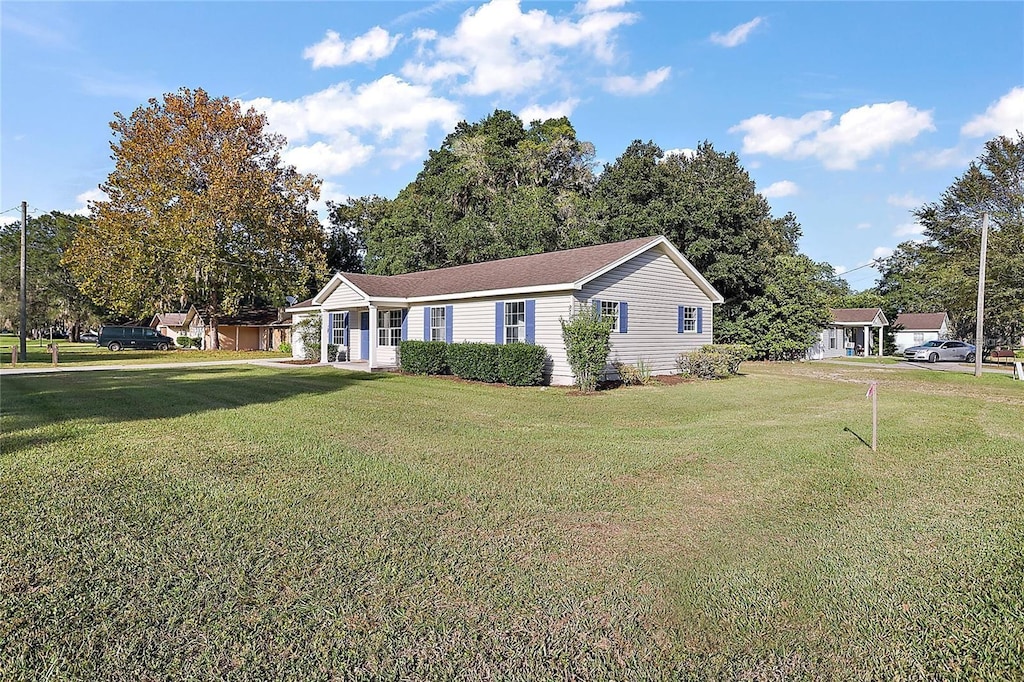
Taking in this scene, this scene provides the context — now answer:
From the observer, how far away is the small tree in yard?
14812 mm

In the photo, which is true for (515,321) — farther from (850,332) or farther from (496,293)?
(850,332)

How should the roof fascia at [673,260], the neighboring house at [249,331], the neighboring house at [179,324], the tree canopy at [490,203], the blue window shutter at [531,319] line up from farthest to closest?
the neighboring house at [179,324] → the neighboring house at [249,331] → the tree canopy at [490,203] → the blue window shutter at [531,319] → the roof fascia at [673,260]

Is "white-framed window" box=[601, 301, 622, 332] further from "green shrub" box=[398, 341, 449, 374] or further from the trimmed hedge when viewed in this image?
"green shrub" box=[398, 341, 449, 374]

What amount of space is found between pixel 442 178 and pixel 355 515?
34.7 meters

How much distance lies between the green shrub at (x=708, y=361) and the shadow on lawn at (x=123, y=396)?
9911 mm

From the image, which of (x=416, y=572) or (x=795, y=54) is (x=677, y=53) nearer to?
(x=795, y=54)

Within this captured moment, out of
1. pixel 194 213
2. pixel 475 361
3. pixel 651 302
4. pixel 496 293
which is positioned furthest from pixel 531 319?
pixel 194 213

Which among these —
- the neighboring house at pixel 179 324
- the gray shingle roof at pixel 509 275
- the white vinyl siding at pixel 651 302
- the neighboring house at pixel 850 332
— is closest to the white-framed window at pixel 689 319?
the white vinyl siding at pixel 651 302

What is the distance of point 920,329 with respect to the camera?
47.1 metres

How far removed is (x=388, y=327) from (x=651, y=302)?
977 centimetres

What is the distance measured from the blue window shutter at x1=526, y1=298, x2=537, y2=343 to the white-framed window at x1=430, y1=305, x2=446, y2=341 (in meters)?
3.98

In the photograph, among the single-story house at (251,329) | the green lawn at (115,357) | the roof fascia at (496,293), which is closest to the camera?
the roof fascia at (496,293)

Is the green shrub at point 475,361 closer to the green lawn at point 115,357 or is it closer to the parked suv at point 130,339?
the green lawn at point 115,357

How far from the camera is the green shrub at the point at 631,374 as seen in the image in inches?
637
